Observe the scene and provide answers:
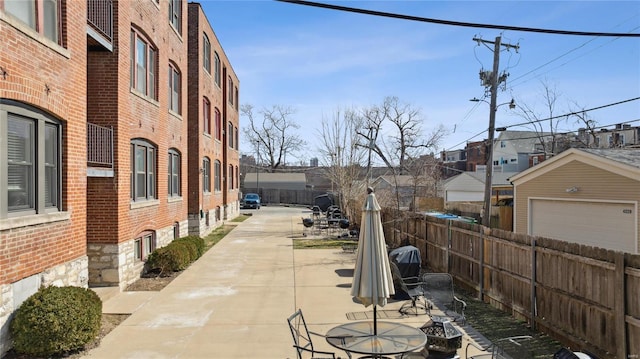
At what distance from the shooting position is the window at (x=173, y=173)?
→ 1656 centimetres

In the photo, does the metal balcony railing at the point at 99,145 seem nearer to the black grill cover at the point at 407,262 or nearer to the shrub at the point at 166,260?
the shrub at the point at 166,260

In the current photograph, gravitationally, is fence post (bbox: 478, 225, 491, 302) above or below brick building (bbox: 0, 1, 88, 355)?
below

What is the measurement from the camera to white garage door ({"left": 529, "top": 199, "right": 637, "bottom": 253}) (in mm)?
13594

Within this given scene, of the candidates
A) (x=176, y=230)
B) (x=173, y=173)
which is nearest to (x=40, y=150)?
(x=173, y=173)

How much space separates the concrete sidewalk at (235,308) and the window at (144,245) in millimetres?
1199

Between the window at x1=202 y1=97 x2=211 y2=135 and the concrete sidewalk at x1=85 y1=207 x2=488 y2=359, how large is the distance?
943 cm

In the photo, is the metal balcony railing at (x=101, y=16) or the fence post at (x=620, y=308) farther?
the metal balcony railing at (x=101, y=16)

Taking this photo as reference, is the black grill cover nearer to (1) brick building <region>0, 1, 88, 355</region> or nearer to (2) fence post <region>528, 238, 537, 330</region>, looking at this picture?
(2) fence post <region>528, 238, 537, 330</region>

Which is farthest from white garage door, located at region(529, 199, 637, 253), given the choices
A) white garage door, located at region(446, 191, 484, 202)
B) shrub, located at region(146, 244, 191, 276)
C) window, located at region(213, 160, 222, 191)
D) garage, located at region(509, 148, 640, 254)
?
white garage door, located at region(446, 191, 484, 202)

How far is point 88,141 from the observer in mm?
10469

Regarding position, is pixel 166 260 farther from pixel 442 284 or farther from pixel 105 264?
pixel 442 284

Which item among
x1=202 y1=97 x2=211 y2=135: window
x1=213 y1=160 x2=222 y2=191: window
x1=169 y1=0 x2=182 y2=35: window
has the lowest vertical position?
x1=213 y1=160 x2=222 y2=191: window

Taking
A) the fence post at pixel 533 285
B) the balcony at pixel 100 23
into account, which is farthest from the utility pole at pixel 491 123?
the balcony at pixel 100 23

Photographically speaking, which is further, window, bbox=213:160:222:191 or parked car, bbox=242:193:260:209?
parked car, bbox=242:193:260:209
